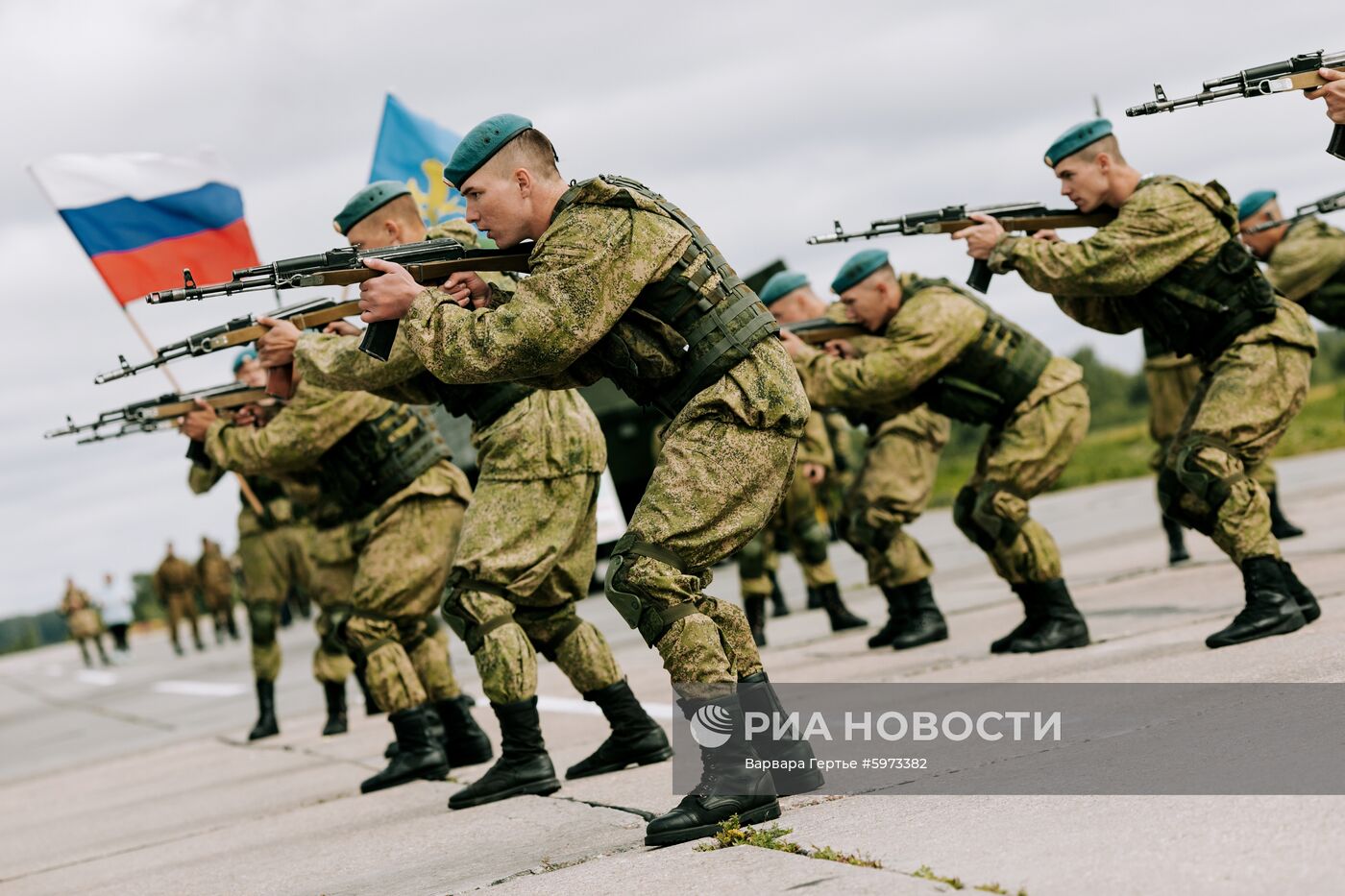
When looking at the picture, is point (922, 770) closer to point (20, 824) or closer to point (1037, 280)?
point (1037, 280)

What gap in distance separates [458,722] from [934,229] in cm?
302

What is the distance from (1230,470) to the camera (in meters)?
5.91

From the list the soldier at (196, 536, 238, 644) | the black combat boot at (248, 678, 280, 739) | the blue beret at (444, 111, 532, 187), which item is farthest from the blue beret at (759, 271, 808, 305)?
the soldier at (196, 536, 238, 644)

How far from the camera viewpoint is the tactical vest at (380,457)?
Result: 642 centimetres

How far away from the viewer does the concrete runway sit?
10.0 feet

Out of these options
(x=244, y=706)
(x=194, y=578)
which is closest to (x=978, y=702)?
(x=244, y=706)

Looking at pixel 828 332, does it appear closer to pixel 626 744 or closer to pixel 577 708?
pixel 577 708

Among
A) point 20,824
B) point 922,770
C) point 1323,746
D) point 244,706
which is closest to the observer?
point 1323,746

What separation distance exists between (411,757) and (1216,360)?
12.2ft

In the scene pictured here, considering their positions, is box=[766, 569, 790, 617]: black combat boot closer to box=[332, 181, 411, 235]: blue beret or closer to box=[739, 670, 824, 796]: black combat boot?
box=[332, 181, 411, 235]: blue beret

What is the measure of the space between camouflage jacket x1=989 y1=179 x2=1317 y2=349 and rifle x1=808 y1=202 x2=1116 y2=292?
26cm

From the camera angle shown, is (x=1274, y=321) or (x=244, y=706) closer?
(x=1274, y=321)

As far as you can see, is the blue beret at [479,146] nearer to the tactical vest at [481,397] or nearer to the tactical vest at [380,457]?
the tactical vest at [481,397]

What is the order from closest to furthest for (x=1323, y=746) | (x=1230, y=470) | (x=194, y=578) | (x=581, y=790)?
(x=1323, y=746), (x=581, y=790), (x=1230, y=470), (x=194, y=578)
